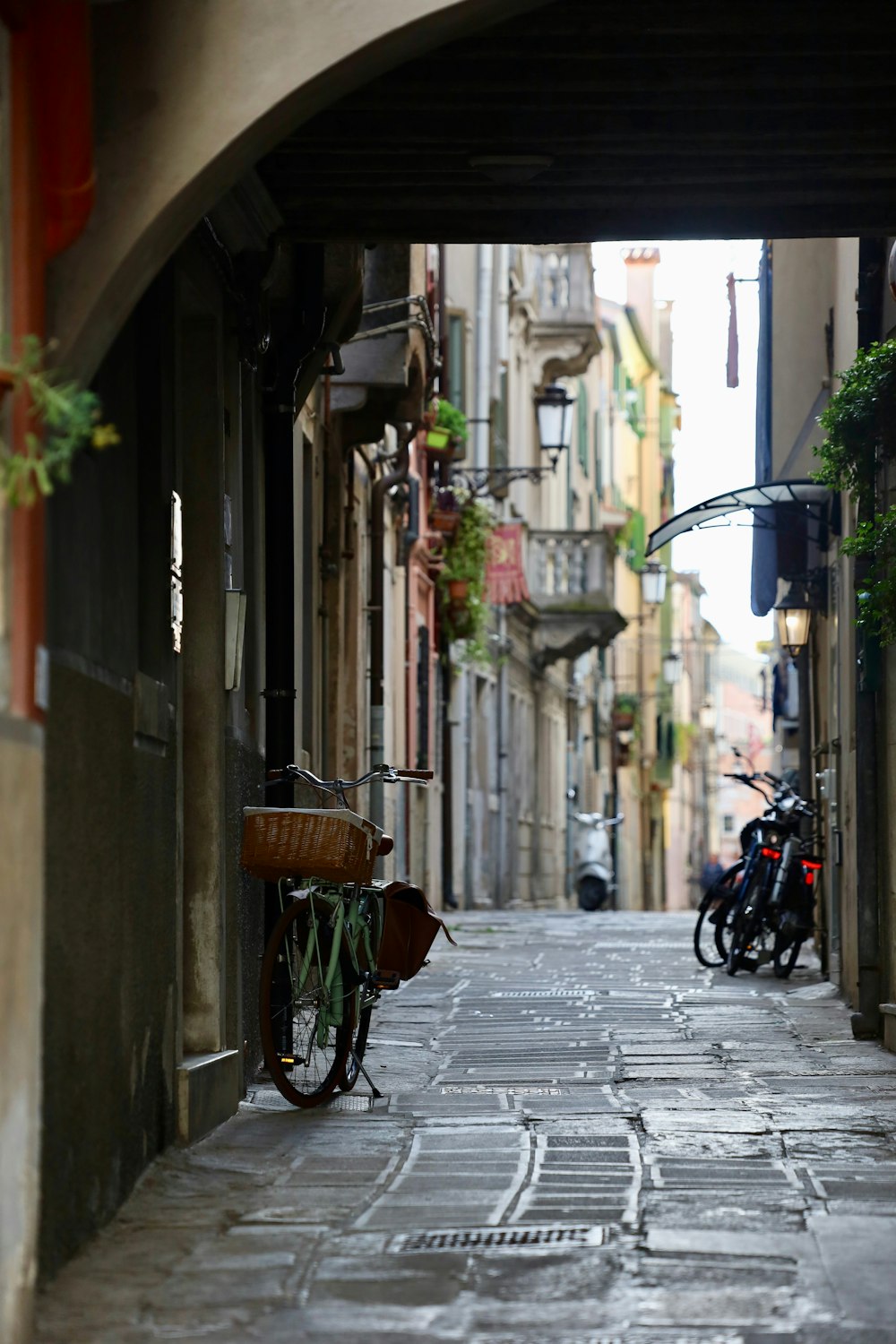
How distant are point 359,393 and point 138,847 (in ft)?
32.3

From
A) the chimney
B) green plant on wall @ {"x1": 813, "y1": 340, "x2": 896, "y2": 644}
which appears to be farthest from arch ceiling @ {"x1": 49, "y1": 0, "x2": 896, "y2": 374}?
the chimney

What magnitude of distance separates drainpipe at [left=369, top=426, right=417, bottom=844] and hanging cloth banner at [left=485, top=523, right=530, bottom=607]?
9650mm

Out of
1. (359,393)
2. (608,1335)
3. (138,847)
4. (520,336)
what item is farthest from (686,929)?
(608,1335)

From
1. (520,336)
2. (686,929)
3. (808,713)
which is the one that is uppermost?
(520,336)

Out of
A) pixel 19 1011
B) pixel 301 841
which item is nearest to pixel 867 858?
pixel 301 841

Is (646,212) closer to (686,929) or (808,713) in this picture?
(808,713)

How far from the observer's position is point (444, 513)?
26516 mm

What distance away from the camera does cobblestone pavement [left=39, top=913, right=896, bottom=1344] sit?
5.23 metres

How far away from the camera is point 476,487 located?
27.7 metres

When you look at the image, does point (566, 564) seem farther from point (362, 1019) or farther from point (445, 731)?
point (362, 1019)

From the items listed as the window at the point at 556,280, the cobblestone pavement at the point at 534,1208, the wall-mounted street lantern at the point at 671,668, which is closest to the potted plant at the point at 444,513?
the window at the point at 556,280

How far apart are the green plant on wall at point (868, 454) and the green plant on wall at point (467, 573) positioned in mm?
15227

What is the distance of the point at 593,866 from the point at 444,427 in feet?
45.3

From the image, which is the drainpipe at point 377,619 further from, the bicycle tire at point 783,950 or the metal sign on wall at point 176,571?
the metal sign on wall at point 176,571
